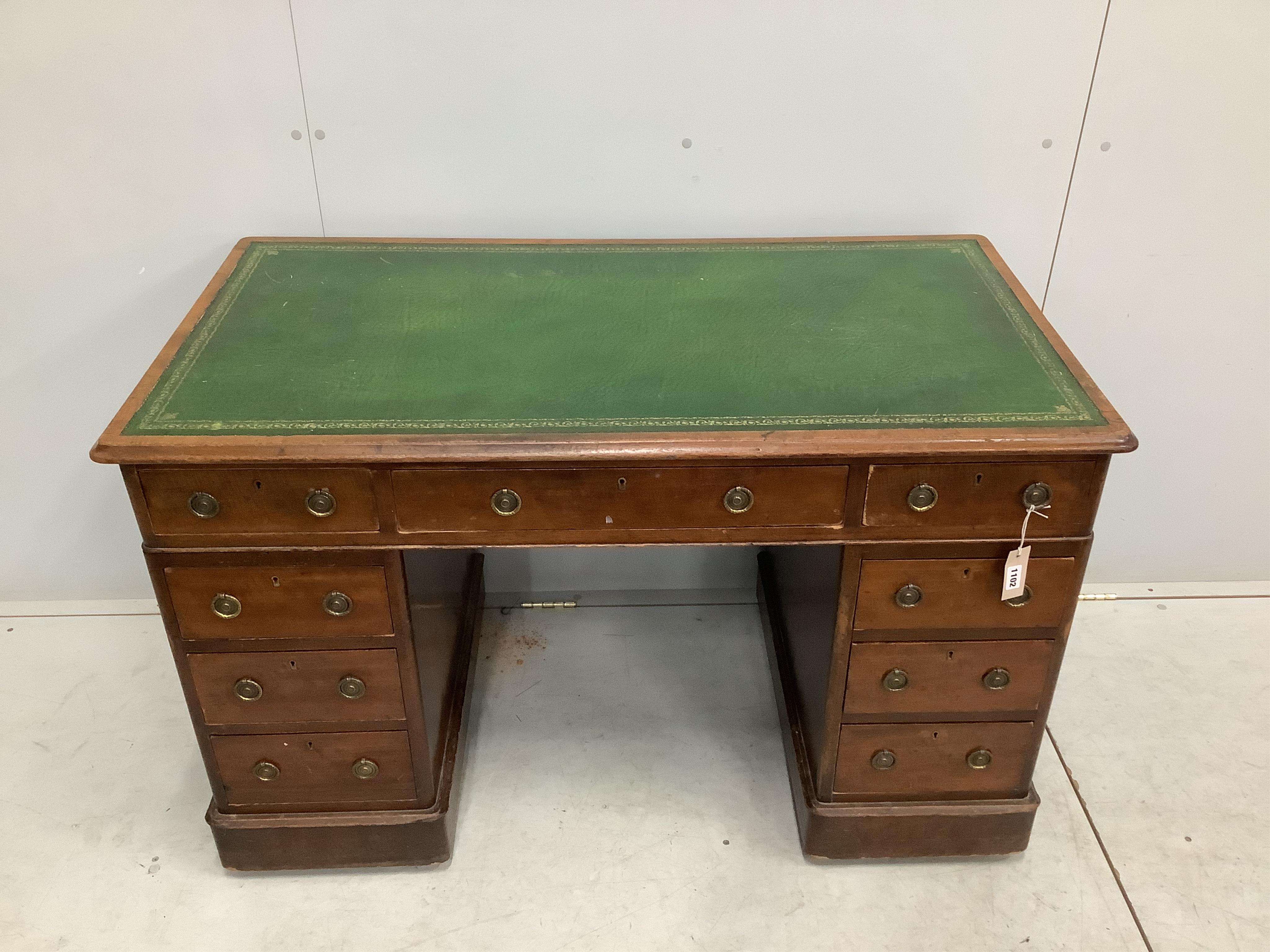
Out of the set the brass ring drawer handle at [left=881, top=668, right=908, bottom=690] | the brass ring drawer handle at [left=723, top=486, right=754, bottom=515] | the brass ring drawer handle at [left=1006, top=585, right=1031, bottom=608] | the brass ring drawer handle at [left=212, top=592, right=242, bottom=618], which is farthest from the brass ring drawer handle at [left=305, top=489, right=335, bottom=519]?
the brass ring drawer handle at [left=1006, top=585, right=1031, bottom=608]

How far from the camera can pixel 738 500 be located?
156 cm

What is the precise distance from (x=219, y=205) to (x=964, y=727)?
69.2 inches

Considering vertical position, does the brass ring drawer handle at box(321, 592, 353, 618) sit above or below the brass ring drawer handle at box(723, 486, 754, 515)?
below

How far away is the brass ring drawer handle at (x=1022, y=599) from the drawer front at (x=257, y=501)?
1.02m

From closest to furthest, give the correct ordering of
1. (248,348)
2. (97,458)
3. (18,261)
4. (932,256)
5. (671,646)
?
(97,458) < (248,348) < (932,256) < (18,261) < (671,646)

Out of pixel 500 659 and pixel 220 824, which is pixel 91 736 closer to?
pixel 220 824

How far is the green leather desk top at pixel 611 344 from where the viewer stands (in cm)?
155

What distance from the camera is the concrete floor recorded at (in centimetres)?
187

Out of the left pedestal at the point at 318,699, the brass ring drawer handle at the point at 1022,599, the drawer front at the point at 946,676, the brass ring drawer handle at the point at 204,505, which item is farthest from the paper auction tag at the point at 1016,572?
the brass ring drawer handle at the point at 204,505

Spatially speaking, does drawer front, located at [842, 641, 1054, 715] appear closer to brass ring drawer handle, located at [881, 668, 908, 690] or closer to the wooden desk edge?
brass ring drawer handle, located at [881, 668, 908, 690]

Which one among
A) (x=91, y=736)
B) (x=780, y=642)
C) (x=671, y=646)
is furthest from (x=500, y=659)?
(x=91, y=736)

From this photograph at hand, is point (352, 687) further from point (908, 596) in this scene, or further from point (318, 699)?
point (908, 596)

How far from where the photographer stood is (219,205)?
2.10m

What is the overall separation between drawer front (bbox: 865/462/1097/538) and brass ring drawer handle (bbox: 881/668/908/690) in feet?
0.95
